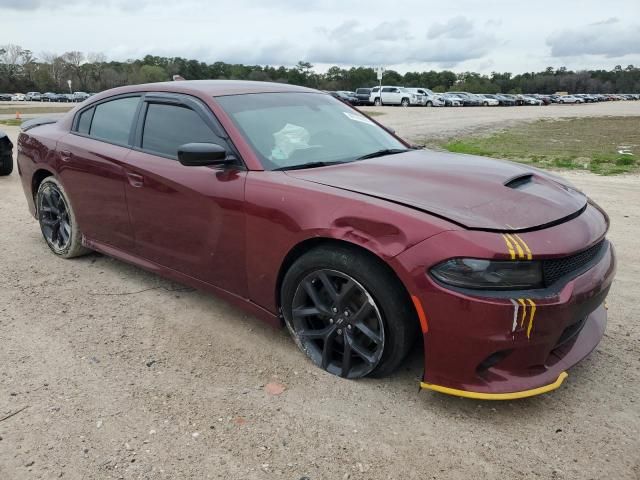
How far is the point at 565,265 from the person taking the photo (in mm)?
2496

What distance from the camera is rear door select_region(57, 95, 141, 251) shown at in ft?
13.0

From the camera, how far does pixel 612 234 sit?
5.41 m

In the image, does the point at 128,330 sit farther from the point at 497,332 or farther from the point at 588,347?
the point at 588,347

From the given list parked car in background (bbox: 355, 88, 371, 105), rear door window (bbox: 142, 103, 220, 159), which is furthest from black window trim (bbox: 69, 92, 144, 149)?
parked car in background (bbox: 355, 88, 371, 105)

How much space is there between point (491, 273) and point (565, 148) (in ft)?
40.7

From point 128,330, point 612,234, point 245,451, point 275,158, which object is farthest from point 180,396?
point 612,234

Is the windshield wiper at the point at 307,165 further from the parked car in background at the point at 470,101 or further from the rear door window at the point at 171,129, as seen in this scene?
the parked car in background at the point at 470,101

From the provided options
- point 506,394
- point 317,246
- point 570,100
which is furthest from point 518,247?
point 570,100

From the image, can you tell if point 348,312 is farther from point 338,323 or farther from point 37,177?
point 37,177

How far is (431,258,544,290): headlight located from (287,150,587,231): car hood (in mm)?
166

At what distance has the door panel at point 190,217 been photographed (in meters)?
3.19

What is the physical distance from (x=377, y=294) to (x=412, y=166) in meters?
0.93

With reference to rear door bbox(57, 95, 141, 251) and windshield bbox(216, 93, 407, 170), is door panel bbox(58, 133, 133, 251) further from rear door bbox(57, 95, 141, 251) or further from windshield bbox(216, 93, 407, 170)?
windshield bbox(216, 93, 407, 170)

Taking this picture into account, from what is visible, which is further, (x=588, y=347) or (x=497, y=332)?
(x=588, y=347)
